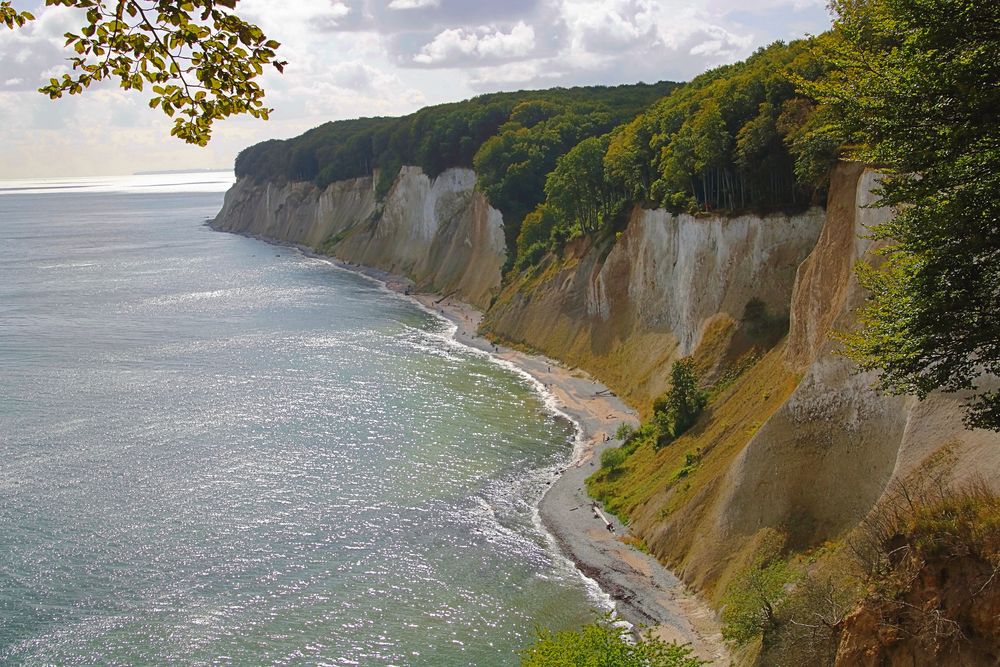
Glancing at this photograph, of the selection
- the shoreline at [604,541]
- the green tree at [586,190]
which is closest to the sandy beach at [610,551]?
the shoreline at [604,541]

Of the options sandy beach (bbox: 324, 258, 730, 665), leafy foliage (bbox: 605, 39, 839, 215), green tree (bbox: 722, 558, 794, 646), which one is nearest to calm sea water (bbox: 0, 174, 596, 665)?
sandy beach (bbox: 324, 258, 730, 665)

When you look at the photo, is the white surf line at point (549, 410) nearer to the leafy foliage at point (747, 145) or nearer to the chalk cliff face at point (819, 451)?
the chalk cliff face at point (819, 451)

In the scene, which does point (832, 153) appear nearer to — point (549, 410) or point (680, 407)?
point (680, 407)

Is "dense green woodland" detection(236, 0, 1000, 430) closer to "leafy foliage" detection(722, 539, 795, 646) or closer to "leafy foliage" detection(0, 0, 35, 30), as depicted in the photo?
"leafy foliage" detection(722, 539, 795, 646)

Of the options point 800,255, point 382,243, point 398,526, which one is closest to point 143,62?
point 398,526

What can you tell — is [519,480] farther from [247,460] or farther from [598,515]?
[247,460]

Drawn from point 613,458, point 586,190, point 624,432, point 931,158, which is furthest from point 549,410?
point 931,158
